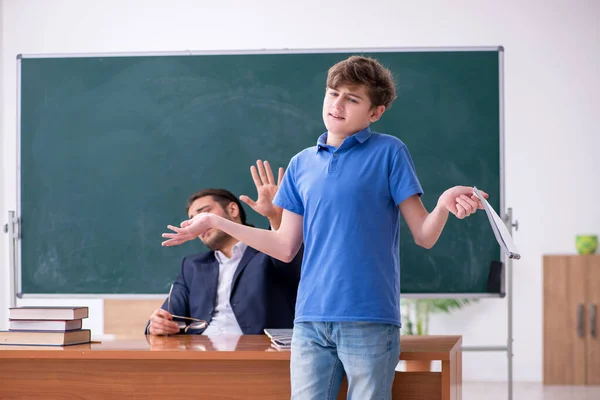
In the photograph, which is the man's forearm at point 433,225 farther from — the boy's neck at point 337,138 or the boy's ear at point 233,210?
the boy's ear at point 233,210

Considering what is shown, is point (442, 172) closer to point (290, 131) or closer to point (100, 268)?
point (290, 131)

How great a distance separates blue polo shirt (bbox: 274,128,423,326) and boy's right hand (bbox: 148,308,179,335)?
92 cm

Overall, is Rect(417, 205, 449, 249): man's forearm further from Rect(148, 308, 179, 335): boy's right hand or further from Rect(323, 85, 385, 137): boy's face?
Rect(148, 308, 179, 335): boy's right hand

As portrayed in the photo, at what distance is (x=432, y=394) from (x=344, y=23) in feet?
13.6

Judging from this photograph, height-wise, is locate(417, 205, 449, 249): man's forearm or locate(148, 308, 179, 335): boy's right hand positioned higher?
locate(417, 205, 449, 249): man's forearm

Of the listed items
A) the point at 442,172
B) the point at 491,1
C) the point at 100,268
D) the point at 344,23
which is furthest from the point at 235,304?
the point at 491,1

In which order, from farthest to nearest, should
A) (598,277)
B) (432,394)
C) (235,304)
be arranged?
(598,277) < (235,304) < (432,394)

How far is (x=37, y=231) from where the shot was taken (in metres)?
3.75

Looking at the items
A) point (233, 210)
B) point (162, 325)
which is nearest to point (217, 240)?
point (233, 210)

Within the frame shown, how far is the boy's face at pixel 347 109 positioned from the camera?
6.13 feet

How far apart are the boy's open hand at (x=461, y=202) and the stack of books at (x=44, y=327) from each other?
125 centimetres

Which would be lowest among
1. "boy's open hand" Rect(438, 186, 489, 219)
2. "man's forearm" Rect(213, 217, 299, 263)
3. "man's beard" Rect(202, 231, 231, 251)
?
"man's beard" Rect(202, 231, 231, 251)

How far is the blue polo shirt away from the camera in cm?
175

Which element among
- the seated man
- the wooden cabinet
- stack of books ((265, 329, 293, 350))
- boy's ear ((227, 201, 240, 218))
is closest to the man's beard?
the seated man
